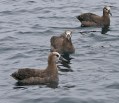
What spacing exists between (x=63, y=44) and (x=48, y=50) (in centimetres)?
83

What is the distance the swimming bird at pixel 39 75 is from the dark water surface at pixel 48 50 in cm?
36

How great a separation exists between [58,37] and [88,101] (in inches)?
294

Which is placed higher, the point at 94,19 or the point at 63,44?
the point at 94,19

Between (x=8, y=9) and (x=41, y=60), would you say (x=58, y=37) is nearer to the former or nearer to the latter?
(x=41, y=60)

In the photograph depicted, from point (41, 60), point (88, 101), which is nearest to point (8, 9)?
point (41, 60)

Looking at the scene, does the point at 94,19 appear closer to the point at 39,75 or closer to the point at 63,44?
the point at 63,44

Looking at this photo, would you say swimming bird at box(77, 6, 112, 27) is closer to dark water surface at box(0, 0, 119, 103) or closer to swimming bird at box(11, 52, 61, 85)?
dark water surface at box(0, 0, 119, 103)

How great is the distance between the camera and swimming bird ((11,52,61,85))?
21.3m

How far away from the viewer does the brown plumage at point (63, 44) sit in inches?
1008

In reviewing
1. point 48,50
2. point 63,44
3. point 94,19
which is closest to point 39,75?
point 48,50

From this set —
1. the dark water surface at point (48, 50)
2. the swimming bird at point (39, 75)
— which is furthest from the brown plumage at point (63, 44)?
the swimming bird at point (39, 75)

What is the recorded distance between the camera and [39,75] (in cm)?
2167

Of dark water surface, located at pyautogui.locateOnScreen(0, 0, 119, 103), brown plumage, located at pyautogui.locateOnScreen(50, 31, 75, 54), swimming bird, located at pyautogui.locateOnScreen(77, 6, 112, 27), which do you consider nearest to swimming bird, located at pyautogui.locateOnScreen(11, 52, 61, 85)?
dark water surface, located at pyautogui.locateOnScreen(0, 0, 119, 103)

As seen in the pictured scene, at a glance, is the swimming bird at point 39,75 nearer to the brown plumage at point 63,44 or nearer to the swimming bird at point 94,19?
the brown plumage at point 63,44
